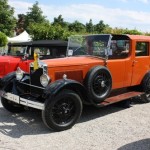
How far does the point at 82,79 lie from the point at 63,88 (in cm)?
77

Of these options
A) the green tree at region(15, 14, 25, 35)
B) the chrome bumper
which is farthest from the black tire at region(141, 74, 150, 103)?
the green tree at region(15, 14, 25, 35)

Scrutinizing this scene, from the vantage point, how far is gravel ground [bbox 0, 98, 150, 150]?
188 inches

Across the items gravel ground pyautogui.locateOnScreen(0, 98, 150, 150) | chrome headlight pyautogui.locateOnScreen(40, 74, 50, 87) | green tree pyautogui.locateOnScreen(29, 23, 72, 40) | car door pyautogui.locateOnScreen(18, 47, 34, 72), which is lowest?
gravel ground pyautogui.locateOnScreen(0, 98, 150, 150)

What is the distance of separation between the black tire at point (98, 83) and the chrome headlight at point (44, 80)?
811mm

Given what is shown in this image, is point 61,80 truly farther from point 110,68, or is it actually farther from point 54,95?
point 110,68

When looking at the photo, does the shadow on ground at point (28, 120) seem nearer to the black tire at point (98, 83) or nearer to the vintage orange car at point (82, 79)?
the vintage orange car at point (82, 79)

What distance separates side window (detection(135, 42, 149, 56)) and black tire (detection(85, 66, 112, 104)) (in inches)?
56.8

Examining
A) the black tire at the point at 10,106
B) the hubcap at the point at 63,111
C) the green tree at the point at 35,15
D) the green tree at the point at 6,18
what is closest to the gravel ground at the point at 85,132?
the black tire at the point at 10,106

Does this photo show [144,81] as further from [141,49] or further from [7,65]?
[7,65]

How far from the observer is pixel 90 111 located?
688cm

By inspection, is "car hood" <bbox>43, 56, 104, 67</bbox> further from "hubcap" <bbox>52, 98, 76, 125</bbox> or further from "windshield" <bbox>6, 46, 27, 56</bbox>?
"windshield" <bbox>6, 46, 27, 56</bbox>

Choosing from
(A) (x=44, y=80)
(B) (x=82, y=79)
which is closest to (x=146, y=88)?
(B) (x=82, y=79)

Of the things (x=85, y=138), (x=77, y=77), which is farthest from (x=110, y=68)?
(x=85, y=138)

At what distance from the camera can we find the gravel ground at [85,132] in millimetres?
4773
